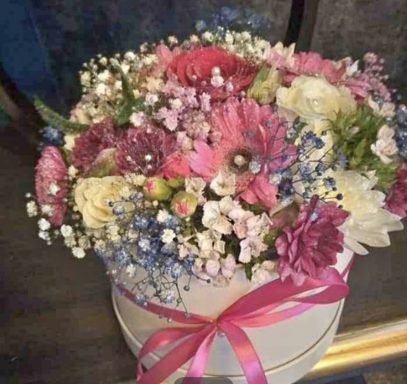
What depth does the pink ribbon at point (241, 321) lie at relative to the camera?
28.5 inches

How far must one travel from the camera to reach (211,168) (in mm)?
678

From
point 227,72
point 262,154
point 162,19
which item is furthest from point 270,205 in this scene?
point 162,19

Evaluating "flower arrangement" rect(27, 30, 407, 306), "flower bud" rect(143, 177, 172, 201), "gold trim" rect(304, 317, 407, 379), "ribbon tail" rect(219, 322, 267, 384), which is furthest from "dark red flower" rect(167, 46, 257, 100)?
"gold trim" rect(304, 317, 407, 379)

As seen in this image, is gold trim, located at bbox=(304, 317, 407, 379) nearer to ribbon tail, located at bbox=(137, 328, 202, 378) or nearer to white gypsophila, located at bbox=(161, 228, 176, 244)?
ribbon tail, located at bbox=(137, 328, 202, 378)

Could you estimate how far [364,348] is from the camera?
93cm

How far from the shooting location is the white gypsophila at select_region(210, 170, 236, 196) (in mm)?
667

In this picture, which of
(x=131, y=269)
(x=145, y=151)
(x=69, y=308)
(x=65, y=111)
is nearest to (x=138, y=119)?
(x=145, y=151)

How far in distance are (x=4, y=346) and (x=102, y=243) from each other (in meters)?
0.32

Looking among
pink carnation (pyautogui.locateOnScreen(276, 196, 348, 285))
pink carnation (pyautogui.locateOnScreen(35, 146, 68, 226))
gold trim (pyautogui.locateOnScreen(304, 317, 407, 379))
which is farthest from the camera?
gold trim (pyautogui.locateOnScreen(304, 317, 407, 379))

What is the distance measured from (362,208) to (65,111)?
32.3 inches

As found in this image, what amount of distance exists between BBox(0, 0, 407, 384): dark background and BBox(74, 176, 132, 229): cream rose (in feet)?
0.94

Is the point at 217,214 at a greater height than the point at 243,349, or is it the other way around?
the point at 217,214

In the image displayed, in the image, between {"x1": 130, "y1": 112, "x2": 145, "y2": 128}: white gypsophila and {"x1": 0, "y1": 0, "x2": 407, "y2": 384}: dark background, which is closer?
{"x1": 130, "y1": 112, "x2": 145, "y2": 128}: white gypsophila

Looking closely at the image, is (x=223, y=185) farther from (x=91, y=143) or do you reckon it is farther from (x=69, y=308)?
(x=69, y=308)
